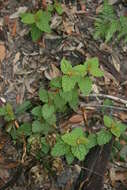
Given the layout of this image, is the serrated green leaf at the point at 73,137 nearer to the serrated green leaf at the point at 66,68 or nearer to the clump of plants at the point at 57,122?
the clump of plants at the point at 57,122

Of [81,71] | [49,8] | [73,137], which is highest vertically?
[49,8]

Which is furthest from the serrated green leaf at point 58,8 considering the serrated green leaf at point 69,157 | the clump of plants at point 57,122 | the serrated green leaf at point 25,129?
the serrated green leaf at point 69,157

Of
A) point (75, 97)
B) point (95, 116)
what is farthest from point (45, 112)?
point (95, 116)

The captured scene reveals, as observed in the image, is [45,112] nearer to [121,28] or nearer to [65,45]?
[65,45]

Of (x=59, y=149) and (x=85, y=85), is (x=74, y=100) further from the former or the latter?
(x=59, y=149)

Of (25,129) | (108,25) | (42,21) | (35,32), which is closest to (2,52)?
(35,32)

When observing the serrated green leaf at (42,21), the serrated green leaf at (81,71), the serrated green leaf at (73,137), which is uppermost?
the serrated green leaf at (42,21)
